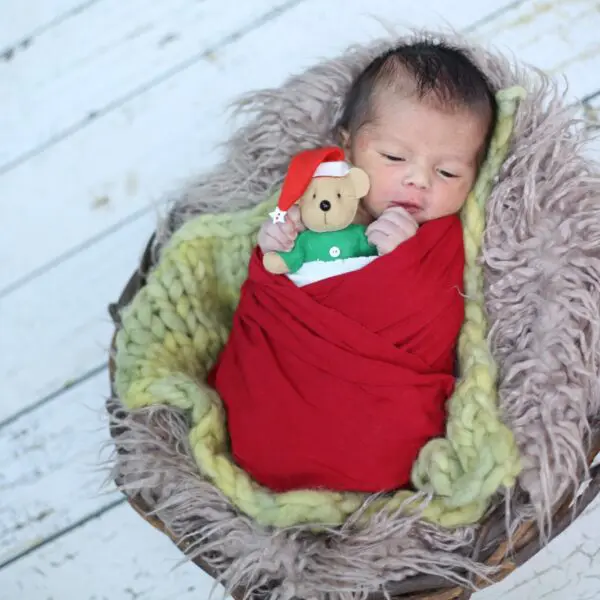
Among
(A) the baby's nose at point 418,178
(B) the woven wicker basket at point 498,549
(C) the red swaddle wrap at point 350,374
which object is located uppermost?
(A) the baby's nose at point 418,178

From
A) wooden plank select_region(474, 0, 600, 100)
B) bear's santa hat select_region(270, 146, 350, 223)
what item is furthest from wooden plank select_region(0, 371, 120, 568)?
wooden plank select_region(474, 0, 600, 100)

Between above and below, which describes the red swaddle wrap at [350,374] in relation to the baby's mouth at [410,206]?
below

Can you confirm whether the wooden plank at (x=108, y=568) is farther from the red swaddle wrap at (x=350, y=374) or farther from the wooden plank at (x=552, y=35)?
the wooden plank at (x=552, y=35)

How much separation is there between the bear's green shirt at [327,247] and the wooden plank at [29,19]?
0.62m

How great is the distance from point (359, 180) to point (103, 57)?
1.92 feet

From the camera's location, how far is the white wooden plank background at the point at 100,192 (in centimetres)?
111

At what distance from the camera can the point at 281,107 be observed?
3.25ft

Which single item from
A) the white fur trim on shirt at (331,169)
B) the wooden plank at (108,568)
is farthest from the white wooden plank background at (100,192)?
the white fur trim on shirt at (331,169)

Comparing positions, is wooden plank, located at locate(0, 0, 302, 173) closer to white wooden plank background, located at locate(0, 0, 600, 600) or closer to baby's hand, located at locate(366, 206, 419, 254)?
white wooden plank background, located at locate(0, 0, 600, 600)

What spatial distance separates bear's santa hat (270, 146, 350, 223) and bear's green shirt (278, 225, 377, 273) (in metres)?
0.05

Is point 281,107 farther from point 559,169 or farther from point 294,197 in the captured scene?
point 559,169

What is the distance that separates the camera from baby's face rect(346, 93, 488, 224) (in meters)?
0.86

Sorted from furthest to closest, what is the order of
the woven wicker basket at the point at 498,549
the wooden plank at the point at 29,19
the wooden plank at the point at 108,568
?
1. the wooden plank at the point at 29,19
2. the wooden plank at the point at 108,568
3. the woven wicker basket at the point at 498,549

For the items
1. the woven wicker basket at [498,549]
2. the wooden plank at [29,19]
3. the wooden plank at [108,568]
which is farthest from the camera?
the wooden plank at [29,19]
